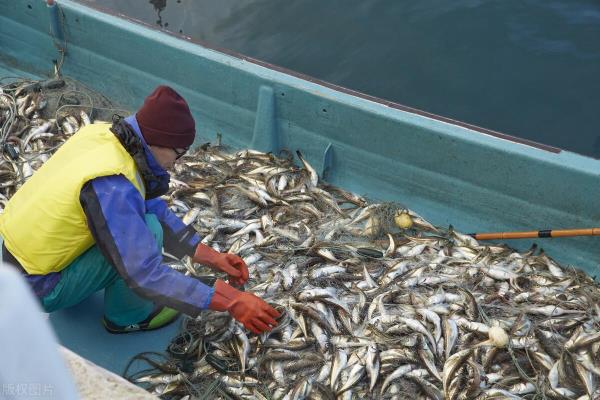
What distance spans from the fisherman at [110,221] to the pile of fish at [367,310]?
0.38m

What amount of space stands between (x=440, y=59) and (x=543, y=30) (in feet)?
5.26

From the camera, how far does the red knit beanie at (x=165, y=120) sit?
3438mm

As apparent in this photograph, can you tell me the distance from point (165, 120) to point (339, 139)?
98.5 inches

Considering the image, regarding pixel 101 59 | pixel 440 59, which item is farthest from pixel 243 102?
pixel 440 59

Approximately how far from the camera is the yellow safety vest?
3381 mm

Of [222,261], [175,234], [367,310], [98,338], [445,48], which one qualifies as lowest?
[98,338]

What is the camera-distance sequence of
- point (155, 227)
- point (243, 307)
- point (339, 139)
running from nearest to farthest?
point (243, 307)
point (155, 227)
point (339, 139)

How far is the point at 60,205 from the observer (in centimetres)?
341

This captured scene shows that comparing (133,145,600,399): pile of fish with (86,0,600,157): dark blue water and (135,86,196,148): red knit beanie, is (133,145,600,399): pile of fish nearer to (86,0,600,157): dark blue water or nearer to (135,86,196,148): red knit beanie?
(135,86,196,148): red knit beanie

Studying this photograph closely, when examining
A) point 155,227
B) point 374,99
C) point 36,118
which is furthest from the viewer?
point 36,118

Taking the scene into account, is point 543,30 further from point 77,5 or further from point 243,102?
point 77,5

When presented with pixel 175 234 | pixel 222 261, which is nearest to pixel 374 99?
pixel 222 261

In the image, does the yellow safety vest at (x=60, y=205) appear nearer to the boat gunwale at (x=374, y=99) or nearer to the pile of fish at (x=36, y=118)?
the pile of fish at (x=36, y=118)

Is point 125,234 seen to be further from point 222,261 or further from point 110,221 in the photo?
point 222,261
